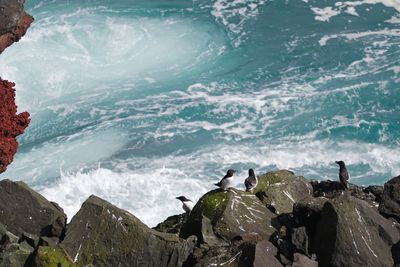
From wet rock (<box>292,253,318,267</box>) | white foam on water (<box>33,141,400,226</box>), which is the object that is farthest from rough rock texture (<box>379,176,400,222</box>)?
white foam on water (<box>33,141,400,226</box>)

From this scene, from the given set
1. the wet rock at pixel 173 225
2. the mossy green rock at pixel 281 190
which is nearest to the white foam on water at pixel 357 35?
the mossy green rock at pixel 281 190

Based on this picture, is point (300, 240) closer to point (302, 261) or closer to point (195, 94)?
point (302, 261)

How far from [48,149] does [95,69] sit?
71.6ft

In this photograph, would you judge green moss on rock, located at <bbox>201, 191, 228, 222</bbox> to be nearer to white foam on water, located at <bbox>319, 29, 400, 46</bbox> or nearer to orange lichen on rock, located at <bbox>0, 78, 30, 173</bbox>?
orange lichen on rock, located at <bbox>0, 78, 30, 173</bbox>

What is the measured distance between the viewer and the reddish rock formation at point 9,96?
22.2 metres

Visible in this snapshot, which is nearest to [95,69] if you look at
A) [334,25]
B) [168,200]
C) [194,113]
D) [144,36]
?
[144,36]

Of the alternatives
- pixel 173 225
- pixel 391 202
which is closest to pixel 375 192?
pixel 391 202

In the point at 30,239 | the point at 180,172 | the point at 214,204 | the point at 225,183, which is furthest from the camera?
the point at 180,172

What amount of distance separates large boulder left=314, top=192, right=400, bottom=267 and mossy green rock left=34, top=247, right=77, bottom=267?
756cm

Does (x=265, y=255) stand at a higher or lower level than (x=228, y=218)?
higher

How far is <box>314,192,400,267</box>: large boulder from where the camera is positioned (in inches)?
801

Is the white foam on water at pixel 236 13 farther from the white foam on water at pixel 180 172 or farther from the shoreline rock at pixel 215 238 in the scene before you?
the shoreline rock at pixel 215 238

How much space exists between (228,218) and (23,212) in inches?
266

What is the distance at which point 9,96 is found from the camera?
22906 millimetres
